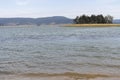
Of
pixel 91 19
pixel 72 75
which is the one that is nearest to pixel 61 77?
pixel 72 75

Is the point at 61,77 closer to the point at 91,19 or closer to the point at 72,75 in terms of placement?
the point at 72,75

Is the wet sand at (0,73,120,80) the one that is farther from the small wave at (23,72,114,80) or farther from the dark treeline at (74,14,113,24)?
the dark treeline at (74,14,113,24)

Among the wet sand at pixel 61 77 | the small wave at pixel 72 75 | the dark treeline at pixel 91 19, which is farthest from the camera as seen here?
the dark treeline at pixel 91 19

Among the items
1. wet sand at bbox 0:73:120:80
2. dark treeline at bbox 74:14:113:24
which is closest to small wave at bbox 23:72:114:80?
wet sand at bbox 0:73:120:80

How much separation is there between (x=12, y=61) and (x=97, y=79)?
24.9 ft

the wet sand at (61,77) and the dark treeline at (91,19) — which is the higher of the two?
the wet sand at (61,77)

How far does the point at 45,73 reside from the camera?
14.2 metres

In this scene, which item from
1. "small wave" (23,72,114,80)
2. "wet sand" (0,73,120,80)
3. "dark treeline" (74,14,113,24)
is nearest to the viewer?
"wet sand" (0,73,120,80)

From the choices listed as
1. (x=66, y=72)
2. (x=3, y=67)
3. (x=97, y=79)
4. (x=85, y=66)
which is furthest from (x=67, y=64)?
(x=97, y=79)

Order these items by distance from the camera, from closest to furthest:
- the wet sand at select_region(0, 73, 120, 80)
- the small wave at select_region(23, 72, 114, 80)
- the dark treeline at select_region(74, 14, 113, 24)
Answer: the wet sand at select_region(0, 73, 120, 80) → the small wave at select_region(23, 72, 114, 80) → the dark treeline at select_region(74, 14, 113, 24)

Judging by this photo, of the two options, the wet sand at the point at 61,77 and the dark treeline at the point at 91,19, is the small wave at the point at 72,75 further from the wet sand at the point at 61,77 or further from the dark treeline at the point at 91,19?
the dark treeline at the point at 91,19

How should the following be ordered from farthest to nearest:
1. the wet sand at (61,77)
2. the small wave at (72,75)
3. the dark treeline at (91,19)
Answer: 1. the dark treeline at (91,19)
2. the small wave at (72,75)
3. the wet sand at (61,77)

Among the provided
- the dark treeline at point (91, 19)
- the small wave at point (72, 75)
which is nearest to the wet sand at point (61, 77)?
the small wave at point (72, 75)

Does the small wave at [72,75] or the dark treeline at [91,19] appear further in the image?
the dark treeline at [91,19]
